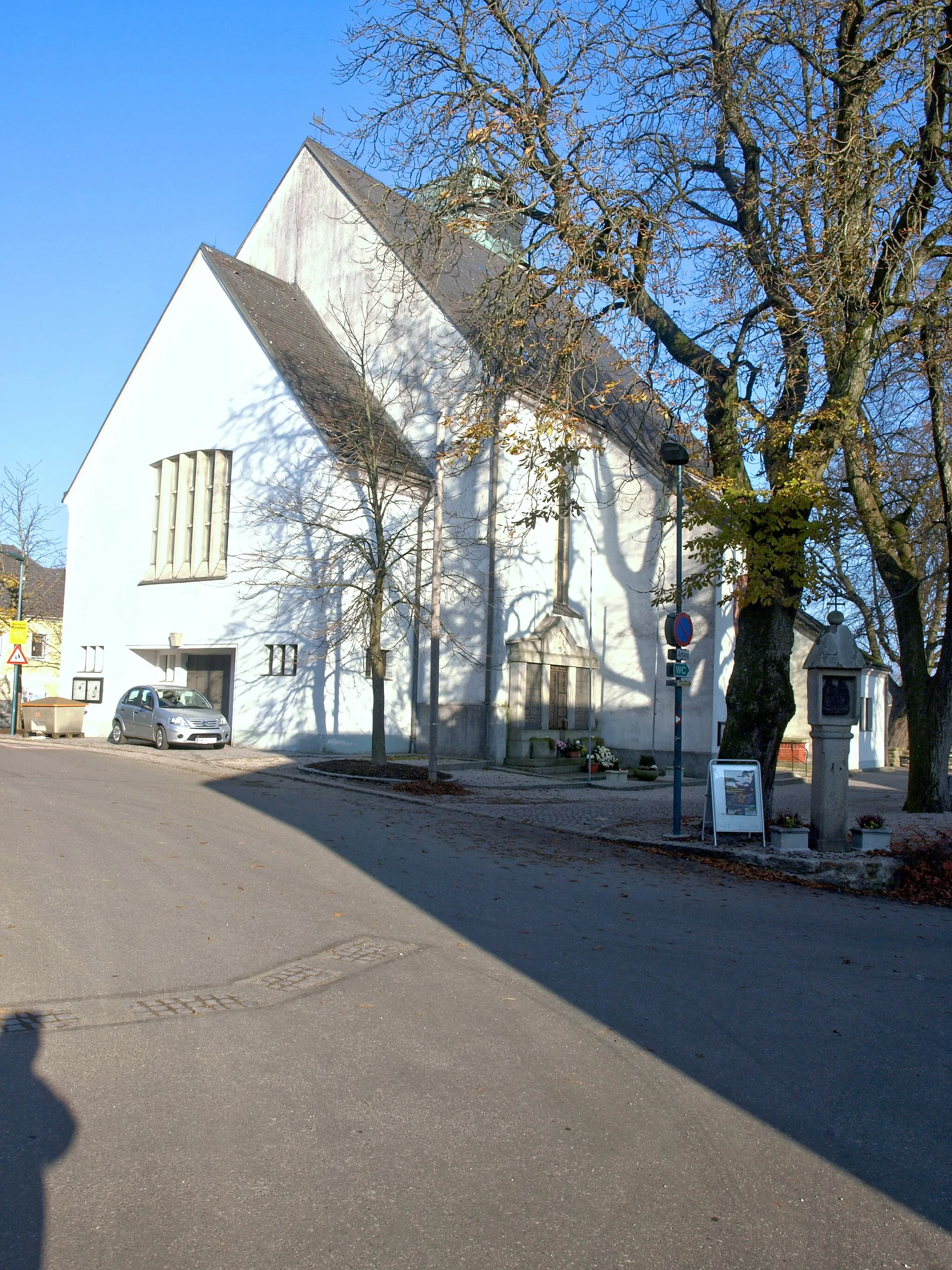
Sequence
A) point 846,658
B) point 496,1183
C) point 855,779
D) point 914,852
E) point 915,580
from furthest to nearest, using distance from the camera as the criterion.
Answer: point 855,779, point 915,580, point 846,658, point 914,852, point 496,1183

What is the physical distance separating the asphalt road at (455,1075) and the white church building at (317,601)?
14929mm

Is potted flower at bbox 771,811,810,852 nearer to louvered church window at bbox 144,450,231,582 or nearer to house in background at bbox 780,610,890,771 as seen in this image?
house in background at bbox 780,610,890,771

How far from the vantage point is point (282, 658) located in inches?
1017

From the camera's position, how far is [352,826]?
13.4 m

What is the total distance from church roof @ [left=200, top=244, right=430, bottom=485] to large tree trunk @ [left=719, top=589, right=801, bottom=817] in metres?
9.63

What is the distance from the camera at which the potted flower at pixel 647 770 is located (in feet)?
84.3

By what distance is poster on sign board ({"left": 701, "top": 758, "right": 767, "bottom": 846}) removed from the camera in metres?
12.8

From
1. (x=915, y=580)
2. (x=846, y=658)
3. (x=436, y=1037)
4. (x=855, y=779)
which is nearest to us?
(x=436, y=1037)

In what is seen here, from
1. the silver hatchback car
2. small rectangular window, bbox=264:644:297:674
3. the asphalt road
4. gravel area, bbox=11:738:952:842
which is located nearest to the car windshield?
the silver hatchback car

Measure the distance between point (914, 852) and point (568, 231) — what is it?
8652 millimetres

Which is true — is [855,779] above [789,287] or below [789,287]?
below

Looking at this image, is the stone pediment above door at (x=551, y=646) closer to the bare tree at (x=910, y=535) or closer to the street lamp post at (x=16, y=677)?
the bare tree at (x=910, y=535)

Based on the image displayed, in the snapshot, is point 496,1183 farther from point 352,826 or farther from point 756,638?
point 756,638

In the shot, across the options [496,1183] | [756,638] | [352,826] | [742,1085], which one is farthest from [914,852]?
[496,1183]
